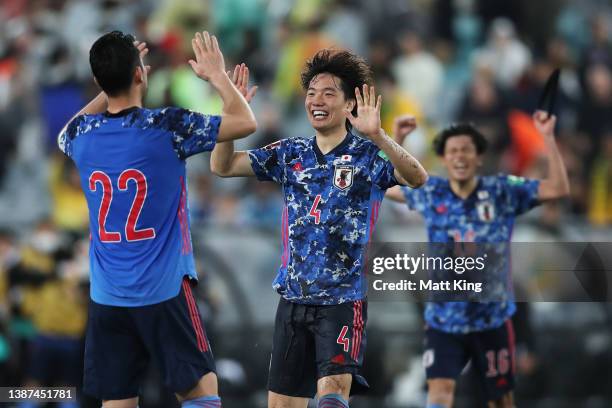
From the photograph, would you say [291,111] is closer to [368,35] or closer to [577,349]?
[368,35]

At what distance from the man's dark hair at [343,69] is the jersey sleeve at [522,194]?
216cm

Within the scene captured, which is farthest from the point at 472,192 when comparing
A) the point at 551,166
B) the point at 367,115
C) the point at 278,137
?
the point at 278,137

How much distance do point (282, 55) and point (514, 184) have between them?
686 centimetres

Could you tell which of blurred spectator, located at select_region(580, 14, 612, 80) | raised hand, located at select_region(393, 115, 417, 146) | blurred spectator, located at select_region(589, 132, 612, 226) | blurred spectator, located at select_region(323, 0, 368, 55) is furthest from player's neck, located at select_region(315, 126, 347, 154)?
blurred spectator, located at select_region(580, 14, 612, 80)

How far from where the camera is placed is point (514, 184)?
10.1 meters

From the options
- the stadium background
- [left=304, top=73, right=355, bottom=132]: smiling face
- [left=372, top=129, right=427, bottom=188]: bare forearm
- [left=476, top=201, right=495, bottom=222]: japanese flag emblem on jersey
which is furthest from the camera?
the stadium background

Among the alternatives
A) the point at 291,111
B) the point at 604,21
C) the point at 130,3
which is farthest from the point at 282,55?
the point at 604,21

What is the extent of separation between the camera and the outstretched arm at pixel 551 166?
32.0ft

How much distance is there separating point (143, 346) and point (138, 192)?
38.0 inches

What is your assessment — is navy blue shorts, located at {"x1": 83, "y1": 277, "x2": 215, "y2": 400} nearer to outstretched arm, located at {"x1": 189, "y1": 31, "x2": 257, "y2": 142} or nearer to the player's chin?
outstretched arm, located at {"x1": 189, "y1": 31, "x2": 257, "y2": 142}

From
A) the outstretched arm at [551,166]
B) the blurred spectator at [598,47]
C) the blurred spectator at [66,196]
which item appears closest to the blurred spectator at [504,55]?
the blurred spectator at [598,47]

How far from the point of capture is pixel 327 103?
813 centimetres

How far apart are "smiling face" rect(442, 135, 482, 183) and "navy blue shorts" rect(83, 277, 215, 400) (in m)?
3.06

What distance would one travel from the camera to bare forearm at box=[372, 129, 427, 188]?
25.4ft
